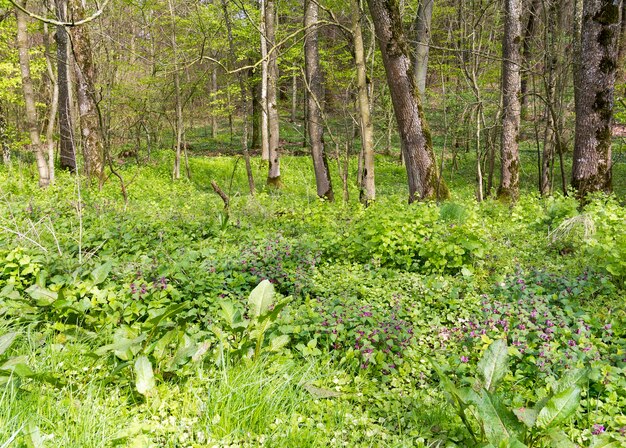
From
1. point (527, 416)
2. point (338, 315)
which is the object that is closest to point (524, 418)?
point (527, 416)

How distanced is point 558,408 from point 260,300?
189cm

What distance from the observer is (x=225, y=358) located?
2846mm

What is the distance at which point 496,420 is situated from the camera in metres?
2.10

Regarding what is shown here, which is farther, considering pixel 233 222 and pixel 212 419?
pixel 233 222

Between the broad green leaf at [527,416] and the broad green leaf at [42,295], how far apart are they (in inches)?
A: 127

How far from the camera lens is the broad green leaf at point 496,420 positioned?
6.82 ft

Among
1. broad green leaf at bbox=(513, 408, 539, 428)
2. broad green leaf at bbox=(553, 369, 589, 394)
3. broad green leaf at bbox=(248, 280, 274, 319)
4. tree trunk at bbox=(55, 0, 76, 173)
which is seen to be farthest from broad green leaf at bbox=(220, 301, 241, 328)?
tree trunk at bbox=(55, 0, 76, 173)

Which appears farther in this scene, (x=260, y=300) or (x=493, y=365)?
(x=260, y=300)

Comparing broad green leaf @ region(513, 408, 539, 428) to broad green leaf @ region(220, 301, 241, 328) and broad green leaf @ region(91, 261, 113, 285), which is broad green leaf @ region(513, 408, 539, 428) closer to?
broad green leaf @ region(220, 301, 241, 328)

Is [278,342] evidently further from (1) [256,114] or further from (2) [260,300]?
(1) [256,114]

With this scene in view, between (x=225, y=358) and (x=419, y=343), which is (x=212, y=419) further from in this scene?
(x=419, y=343)

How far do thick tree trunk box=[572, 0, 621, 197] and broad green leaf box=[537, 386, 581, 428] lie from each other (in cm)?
635

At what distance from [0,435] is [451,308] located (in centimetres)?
336

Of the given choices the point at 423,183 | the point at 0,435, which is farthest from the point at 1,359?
the point at 423,183
